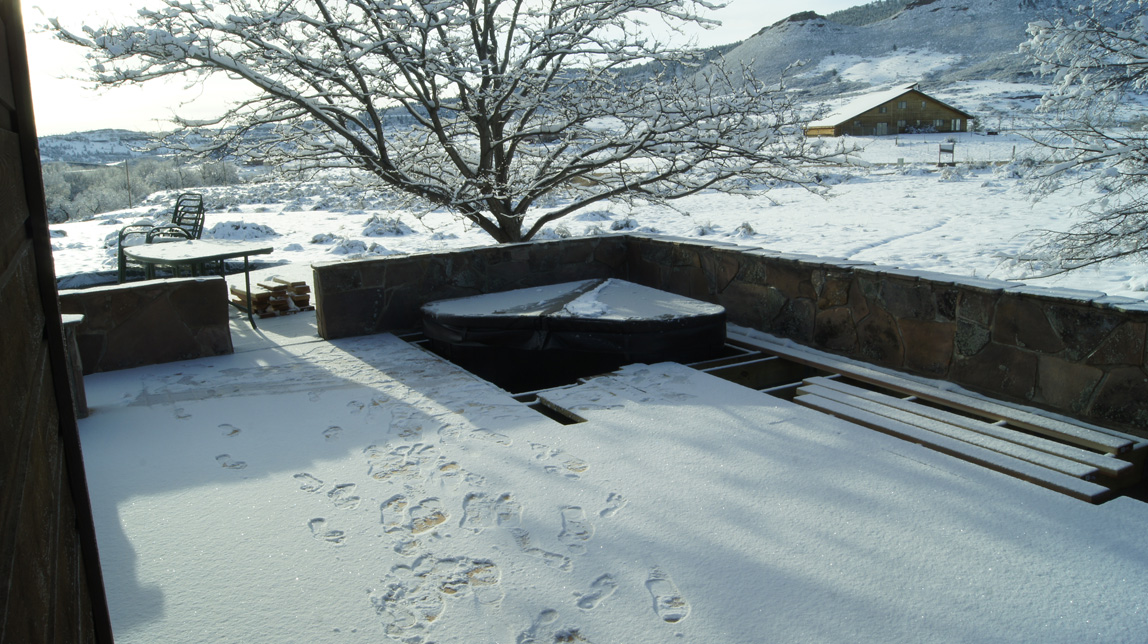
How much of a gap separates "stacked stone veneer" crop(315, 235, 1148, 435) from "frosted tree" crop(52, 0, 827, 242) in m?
1.44

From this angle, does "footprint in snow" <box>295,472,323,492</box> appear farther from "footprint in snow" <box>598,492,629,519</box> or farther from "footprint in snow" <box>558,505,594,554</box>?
"footprint in snow" <box>598,492,629,519</box>

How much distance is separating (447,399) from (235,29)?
4227 mm

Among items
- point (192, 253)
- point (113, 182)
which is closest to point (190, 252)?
point (192, 253)

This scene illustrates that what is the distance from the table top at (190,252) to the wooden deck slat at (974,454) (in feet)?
13.6

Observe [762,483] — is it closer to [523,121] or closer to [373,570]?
[373,570]

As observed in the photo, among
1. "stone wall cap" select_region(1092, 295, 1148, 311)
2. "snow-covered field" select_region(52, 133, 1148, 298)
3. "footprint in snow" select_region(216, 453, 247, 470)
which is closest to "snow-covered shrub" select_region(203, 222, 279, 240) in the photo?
"snow-covered field" select_region(52, 133, 1148, 298)

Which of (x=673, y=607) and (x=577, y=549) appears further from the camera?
(x=577, y=549)

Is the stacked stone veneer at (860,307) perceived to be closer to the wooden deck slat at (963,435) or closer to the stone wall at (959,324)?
the stone wall at (959,324)

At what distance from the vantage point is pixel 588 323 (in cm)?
473

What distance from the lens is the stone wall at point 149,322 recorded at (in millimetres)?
4801

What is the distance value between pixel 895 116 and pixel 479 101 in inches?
1755

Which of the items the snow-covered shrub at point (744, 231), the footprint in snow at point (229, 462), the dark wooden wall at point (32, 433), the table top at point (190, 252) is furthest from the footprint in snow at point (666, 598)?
the snow-covered shrub at point (744, 231)

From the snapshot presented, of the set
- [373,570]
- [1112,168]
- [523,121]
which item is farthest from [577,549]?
[1112,168]

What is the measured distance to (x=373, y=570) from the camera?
2.43 meters
